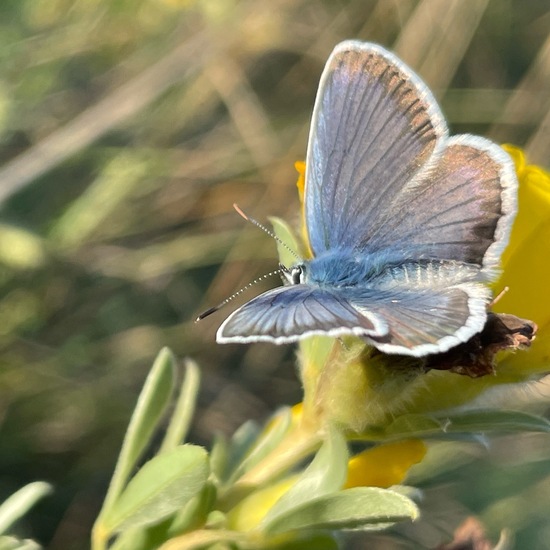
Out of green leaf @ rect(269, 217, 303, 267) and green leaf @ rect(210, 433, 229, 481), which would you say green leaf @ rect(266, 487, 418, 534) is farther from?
green leaf @ rect(269, 217, 303, 267)

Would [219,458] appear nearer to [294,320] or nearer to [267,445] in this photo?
[267,445]

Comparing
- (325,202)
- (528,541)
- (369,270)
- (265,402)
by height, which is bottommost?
(528,541)

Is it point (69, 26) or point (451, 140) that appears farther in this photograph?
point (69, 26)

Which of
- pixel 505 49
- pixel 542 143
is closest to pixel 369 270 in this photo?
pixel 542 143

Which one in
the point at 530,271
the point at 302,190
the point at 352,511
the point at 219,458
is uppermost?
the point at 302,190

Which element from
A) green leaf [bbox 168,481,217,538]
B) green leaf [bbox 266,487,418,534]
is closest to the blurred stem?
green leaf [bbox 168,481,217,538]

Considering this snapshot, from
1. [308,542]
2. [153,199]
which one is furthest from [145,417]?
[153,199]

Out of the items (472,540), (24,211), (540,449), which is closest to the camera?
(472,540)

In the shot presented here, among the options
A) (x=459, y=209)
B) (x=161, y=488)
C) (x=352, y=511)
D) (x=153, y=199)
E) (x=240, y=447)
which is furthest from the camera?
(x=153, y=199)

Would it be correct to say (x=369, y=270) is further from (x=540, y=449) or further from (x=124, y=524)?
(x=540, y=449)
